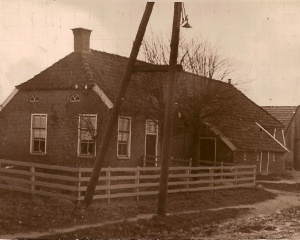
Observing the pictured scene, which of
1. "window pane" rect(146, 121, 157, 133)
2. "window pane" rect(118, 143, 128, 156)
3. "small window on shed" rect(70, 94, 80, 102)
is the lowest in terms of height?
"window pane" rect(118, 143, 128, 156)

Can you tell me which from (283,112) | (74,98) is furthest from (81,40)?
(283,112)

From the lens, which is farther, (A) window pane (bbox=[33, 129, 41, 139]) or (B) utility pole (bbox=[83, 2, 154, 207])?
(A) window pane (bbox=[33, 129, 41, 139])

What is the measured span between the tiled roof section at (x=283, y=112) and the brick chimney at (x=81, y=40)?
2373 cm

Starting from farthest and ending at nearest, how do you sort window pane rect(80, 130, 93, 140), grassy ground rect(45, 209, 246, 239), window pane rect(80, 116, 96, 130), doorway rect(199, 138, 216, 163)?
doorway rect(199, 138, 216, 163) → window pane rect(80, 130, 93, 140) → window pane rect(80, 116, 96, 130) → grassy ground rect(45, 209, 246, 239)

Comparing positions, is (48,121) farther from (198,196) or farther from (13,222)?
(13,222)

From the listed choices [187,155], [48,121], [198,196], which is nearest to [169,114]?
[198,196]

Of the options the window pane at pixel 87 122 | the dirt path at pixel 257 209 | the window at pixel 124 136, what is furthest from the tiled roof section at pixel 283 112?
the window pane at pixel 87 122

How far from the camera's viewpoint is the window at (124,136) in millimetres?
22609

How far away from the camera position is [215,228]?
41.3ft

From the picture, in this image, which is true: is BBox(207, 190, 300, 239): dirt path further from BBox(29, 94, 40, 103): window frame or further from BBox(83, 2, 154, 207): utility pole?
BBox(29, 94, 40, 103): window frame

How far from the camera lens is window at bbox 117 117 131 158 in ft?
74.2

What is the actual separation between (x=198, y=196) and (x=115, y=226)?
6.86 meters

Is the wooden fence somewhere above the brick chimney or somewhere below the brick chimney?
below

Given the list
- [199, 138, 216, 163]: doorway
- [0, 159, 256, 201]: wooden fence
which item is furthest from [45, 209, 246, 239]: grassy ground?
[199, 138, 216, 163]: doorway
